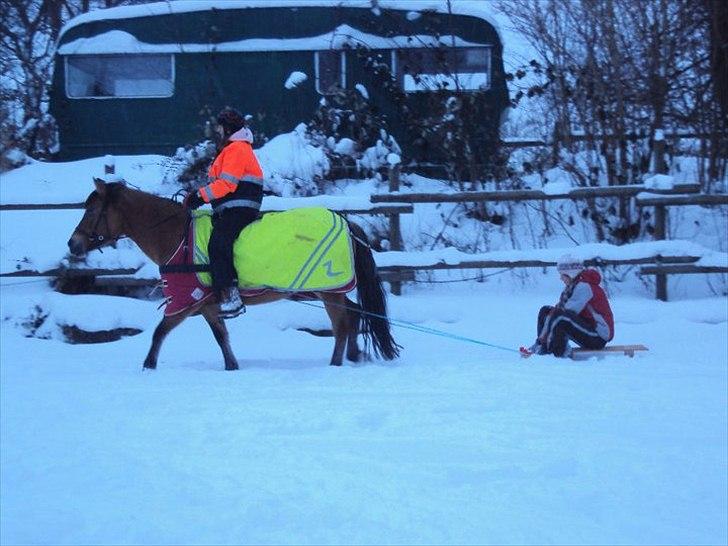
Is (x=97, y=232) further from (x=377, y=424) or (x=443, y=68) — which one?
(x=443, y=68)

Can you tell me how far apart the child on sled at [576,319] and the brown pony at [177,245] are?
4.21 feet

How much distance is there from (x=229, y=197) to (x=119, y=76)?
8.12 metres

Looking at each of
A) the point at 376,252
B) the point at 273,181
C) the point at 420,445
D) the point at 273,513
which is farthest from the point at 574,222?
the point at 273,513

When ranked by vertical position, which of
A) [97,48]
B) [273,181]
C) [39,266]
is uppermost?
[97,48]

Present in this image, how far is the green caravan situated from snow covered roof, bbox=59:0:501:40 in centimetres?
2

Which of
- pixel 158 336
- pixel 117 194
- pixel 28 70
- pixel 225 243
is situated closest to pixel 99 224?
pixel 117 194

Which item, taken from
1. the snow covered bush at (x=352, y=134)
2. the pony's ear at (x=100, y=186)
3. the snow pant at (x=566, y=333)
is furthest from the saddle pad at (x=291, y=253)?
the snow covered bush at (x=352, y=134)

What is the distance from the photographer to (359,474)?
197 inches

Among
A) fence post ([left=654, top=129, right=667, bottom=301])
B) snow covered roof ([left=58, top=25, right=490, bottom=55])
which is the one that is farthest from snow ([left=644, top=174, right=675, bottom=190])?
snow covered roof ([left=58, top=25, right=490, bottom=55])

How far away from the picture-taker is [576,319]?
25.7 feet

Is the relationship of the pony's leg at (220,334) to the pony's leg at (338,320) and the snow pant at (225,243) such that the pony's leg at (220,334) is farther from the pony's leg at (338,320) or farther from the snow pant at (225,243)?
the pony's leg at (338,320)

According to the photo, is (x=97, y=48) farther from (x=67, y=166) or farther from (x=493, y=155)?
(x=493, y=155)

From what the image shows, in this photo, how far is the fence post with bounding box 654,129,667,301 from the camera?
1058 cm

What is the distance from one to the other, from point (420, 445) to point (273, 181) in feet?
23.7
